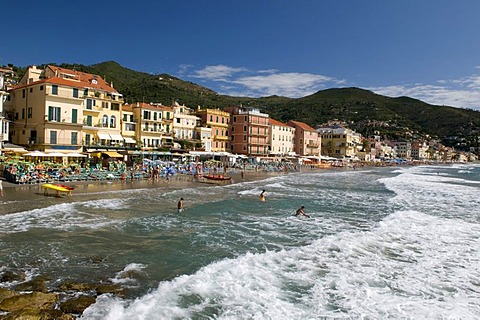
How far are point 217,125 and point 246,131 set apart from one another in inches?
266

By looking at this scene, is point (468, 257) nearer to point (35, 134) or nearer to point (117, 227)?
point (117, 227)

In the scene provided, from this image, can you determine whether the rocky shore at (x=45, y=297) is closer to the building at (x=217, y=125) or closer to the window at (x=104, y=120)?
the window at (x=104, y=120)

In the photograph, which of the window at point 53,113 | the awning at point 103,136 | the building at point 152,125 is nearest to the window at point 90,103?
the awning at point 103,136

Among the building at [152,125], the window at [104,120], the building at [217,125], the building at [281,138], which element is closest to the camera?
the window at [104,120]

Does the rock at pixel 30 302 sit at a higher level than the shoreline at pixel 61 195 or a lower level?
lower

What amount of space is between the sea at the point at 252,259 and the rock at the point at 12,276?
0.29m

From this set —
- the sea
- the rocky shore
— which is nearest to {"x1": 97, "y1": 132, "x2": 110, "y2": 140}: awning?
the sea

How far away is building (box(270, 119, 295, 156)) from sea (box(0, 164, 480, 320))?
2322 inches

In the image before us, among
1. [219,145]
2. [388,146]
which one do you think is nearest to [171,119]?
[219,145]

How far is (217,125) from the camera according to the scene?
70.3 metres

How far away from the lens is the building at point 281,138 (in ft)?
270

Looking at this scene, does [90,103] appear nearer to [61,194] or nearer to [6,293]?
[61,194]

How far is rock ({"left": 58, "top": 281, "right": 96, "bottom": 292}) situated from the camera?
9.83 m

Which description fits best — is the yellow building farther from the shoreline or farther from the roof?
the shoreline
